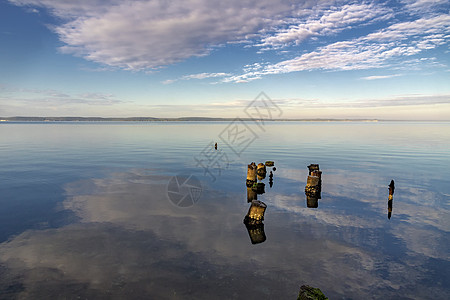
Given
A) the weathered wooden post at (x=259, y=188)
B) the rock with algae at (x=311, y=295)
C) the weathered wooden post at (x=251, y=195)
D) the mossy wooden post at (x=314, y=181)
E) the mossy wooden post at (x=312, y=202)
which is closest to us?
the rock with algae at (x=311, y=295)

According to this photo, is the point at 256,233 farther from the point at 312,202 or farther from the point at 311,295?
the point at 312,202

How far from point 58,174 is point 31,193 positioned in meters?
9.04

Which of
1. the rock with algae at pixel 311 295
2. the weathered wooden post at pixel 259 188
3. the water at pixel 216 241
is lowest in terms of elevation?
the water at pixel 216 241

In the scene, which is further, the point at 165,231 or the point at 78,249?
the point at 165,231

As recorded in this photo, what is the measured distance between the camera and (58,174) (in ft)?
109

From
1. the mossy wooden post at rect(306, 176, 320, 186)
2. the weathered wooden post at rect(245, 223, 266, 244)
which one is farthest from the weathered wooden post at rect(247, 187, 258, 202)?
the weathered wooden post at rect(245, 223, 266, 244)

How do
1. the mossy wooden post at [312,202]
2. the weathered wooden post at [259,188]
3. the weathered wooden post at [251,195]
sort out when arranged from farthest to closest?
the weathered wooden post at [259,188] → the weathered wooden post at [251,195] → the mossy wooden post at [312,202]

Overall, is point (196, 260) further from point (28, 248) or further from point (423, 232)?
point (423, 232)

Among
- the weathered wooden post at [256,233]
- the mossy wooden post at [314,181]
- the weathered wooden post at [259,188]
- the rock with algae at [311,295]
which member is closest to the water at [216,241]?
the weathered wooden post at [256,233]

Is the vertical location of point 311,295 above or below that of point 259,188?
above

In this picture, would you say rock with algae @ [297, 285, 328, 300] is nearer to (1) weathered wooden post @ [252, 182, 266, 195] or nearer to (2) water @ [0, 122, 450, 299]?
(2) water @ [0, 122, 450, 299]

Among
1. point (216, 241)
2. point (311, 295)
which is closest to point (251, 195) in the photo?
point (216, 241)

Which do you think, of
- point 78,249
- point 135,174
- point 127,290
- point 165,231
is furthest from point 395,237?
point 135,174

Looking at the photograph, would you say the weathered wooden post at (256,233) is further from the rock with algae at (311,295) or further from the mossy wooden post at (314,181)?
the mossy wooden post at (314,181)
